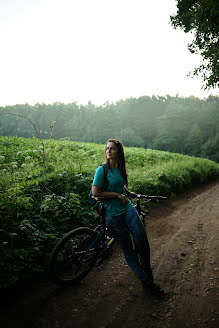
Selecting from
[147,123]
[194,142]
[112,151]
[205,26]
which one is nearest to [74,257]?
[112,151]

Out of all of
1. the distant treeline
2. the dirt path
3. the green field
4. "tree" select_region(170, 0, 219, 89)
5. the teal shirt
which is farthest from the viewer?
the distant treeline

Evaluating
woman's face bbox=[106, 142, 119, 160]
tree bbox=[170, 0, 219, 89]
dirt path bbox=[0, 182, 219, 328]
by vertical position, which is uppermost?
tree bbox=[170, 0, 219, 89]

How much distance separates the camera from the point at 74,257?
3.36m

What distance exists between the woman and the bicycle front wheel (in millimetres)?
528

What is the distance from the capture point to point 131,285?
3.35m

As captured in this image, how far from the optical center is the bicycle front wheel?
10.4ft

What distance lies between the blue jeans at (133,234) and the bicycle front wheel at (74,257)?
52 cm

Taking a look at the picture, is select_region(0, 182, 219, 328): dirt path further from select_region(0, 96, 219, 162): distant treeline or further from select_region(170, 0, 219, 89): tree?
select_region(0, 96, 219, 162): distant treeline

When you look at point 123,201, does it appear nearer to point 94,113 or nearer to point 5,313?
point 5,313

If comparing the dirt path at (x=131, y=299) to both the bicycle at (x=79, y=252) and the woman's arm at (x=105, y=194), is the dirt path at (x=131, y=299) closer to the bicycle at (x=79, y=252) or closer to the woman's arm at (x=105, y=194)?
the bicycle at (x=79, y=252)

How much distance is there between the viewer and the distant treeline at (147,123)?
55.8m

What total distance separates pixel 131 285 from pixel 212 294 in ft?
4.03

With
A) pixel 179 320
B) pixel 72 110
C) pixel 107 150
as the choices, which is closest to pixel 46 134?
pixel 107 150

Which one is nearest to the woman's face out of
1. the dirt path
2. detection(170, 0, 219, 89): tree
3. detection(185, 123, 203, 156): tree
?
the dirt path
